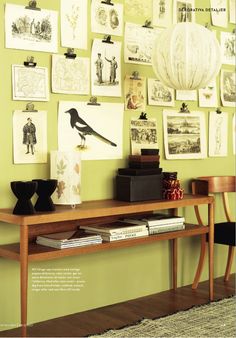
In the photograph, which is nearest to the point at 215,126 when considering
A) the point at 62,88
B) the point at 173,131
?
the point at 173,131

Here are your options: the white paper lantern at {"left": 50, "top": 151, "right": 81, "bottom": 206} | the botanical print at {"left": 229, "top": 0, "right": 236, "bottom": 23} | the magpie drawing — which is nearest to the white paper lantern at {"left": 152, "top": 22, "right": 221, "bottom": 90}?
the magpie drawing

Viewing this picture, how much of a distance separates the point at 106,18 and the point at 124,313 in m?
1.99

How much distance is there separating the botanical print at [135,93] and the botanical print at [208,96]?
649mm

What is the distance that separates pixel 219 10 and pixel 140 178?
5.87 ft

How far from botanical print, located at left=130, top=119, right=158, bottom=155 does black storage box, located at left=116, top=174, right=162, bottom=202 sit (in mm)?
324

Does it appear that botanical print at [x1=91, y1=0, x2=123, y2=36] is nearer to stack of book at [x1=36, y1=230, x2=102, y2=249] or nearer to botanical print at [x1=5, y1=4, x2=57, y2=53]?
botanical print at [x1=5, y1=4, x2=57, y2=53]

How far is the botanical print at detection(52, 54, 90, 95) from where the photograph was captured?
351 centimetres

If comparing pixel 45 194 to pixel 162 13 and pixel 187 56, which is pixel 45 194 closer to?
pixel 187 56

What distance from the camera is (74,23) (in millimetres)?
3602

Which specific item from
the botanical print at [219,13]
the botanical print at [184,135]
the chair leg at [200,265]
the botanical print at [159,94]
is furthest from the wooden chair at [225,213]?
the botanical print at [219,13]

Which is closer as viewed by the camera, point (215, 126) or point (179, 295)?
point (179, 295)

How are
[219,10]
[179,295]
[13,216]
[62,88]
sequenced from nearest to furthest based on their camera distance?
[13,216], [62,88], [179,295], [219,10]

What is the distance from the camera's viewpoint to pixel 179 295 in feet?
13.4

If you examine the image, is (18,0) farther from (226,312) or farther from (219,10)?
(226,312)
